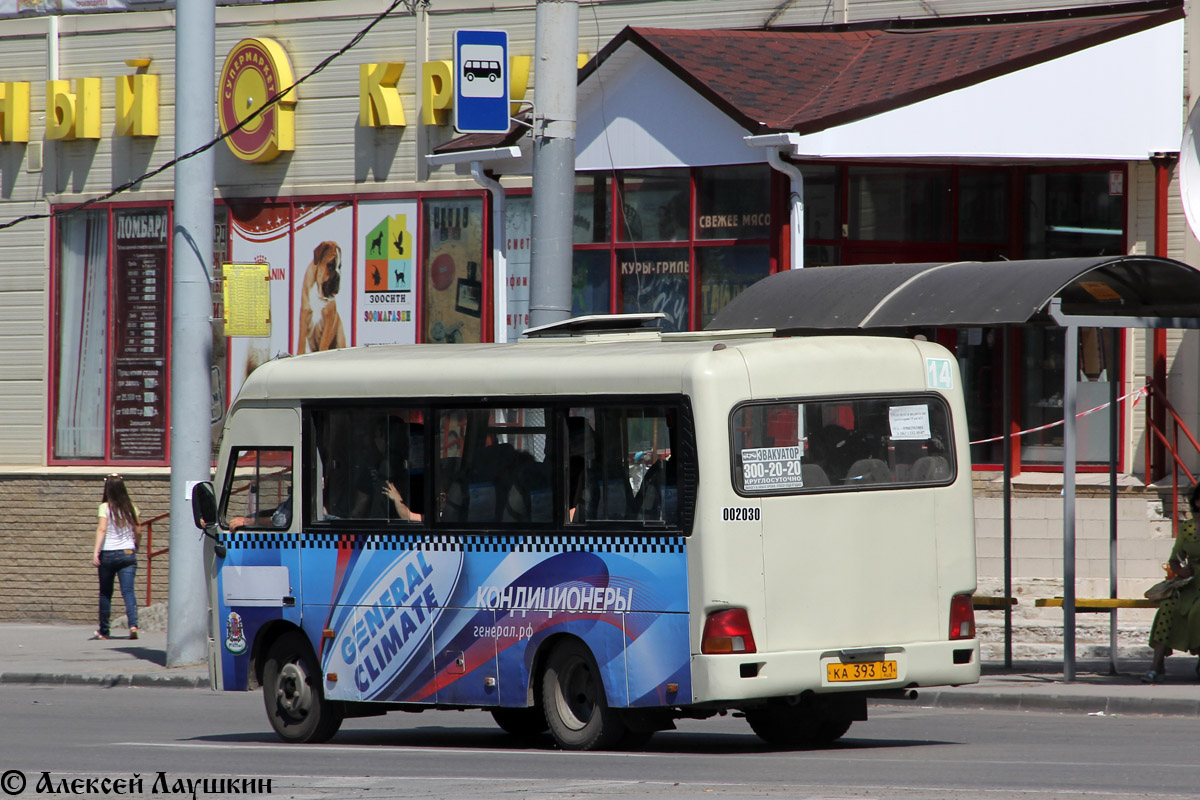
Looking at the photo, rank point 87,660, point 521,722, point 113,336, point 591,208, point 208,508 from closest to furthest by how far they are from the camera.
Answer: point 521,722, point 208,508, point 87,660, point 591,208, point 113,336

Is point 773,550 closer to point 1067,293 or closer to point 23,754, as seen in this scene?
point 23,754

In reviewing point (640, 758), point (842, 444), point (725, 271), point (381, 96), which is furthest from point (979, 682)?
point (381, 96)

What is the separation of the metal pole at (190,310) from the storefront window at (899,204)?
6.61 meters

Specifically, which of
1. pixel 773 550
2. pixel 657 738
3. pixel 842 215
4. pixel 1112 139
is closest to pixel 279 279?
pixel 842 215

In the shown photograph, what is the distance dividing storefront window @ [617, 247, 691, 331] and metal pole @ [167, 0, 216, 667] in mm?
4423

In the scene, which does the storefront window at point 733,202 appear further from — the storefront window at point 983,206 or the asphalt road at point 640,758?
the asphalt road at point 640,758

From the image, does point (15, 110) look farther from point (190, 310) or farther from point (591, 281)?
point (591, 281)

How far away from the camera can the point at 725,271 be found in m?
19.6

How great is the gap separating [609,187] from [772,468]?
9403mm

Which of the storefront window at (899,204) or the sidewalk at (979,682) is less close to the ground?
the storefront window at (899,204)

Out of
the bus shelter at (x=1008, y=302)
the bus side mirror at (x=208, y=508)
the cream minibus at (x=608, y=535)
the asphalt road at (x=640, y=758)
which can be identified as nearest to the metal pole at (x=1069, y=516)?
the bus shelter at (x=1008, y=302)

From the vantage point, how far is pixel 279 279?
23594 mm

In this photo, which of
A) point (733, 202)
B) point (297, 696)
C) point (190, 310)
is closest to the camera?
point (297, 696)

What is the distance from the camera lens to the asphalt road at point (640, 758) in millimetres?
9555
